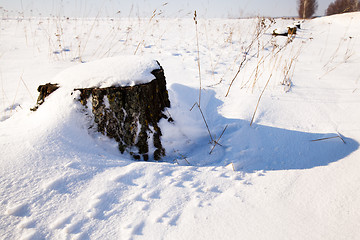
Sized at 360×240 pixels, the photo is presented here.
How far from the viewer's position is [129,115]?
1.49 m

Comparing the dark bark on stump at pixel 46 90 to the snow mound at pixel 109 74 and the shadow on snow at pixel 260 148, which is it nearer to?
the snow mound at pixel 109 74

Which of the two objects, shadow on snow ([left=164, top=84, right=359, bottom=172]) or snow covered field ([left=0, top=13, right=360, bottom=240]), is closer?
snow covered field ([left=0, top=13, right=360, bottom=240])

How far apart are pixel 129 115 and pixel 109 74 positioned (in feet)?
1.07

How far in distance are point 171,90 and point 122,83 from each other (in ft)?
2.45

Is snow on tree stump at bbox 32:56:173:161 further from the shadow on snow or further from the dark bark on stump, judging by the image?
the shadow on snow

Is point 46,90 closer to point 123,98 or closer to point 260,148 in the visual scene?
point 123,98

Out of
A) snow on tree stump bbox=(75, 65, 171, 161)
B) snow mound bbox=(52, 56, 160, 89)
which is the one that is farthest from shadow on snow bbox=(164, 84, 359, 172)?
snow mound bbox=(52, 56, 160, 89)

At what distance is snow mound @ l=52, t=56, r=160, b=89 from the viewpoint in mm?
1430

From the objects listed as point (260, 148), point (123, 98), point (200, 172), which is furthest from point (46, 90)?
point (260, 148)

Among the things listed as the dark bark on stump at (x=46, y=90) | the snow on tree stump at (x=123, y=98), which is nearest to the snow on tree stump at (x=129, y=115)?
the snow on tree stump at (x=123, y=98)

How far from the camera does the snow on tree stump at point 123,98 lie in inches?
56.0

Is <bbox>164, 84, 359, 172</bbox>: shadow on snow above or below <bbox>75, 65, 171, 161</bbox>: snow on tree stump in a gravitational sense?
below

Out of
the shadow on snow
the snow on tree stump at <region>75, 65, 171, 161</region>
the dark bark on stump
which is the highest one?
the dark bark on stump

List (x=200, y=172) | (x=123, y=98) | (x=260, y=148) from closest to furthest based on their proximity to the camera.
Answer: (x=200, y=172) → (x=123, y=98) → (x=260, y=148)
